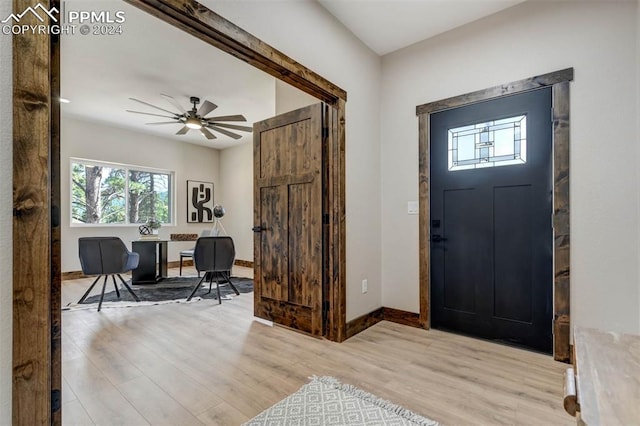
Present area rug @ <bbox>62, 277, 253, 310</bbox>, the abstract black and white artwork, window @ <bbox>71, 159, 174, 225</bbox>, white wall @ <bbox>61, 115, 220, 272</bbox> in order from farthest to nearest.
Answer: the abstract black and white artwork < window @ <bbox>71, 159, 174, 225</bbox> < white wall @ <bbox>61, 115, 220, 272</bbox> < area rug @ <bbox>62, 277, 253, 310</bbox>

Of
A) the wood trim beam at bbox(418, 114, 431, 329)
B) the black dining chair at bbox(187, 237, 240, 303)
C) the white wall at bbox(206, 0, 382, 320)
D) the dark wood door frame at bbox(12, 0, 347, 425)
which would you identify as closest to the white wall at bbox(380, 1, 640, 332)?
the wood trim beam at bbox(418, 114, 431, 329)

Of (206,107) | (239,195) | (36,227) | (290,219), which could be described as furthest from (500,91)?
(239,195)

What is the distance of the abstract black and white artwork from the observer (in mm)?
7055

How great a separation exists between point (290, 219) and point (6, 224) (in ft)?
6.93

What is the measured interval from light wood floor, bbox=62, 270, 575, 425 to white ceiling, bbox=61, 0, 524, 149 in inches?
112

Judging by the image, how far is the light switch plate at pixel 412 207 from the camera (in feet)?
9.87

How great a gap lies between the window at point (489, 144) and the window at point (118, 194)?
20.1 feet

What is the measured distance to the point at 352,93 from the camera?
9.40ft

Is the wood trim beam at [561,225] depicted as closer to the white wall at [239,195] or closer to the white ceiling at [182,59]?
the white ceiling at [182,59]

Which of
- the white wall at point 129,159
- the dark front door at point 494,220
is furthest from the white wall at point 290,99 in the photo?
the white wall at point 129,159

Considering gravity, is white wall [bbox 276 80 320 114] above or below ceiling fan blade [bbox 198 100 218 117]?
below

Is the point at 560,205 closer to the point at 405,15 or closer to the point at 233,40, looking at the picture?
the point at 405,15

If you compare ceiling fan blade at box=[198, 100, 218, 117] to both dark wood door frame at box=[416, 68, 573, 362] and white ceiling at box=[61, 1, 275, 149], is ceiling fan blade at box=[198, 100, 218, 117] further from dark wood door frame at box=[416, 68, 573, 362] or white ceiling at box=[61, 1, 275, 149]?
dark wood door frame at box=[416, 68, 573, 362]

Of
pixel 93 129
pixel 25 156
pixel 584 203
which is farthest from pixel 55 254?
pixel 93 129
